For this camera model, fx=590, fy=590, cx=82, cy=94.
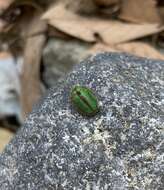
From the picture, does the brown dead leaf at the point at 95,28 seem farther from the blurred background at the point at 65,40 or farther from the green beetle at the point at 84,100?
the green beetle at the point at 84,100

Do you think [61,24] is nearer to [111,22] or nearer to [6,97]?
[111,22]

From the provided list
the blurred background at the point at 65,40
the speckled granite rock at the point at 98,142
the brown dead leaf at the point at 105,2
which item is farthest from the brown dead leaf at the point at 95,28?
the speckled granite rock at the point at 98,142

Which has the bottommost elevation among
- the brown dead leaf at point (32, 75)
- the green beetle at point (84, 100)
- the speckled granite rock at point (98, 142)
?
the brown dead leaf at point (32, 75)

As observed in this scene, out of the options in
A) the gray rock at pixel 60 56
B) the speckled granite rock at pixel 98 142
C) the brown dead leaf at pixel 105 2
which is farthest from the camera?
the brown dead leaf at pixel 105 2

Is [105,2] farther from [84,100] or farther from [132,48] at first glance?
[84,100]

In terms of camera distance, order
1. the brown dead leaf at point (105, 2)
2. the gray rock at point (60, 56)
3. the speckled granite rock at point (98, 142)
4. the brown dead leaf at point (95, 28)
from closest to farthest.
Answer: the speckled granite rock at point (98, 142) → the brown dead leaf at point (95, 28) → the gray rock at point (60, 56) → the brown dead leaf at point (105, 2)

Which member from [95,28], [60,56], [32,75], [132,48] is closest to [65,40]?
[60,56]
